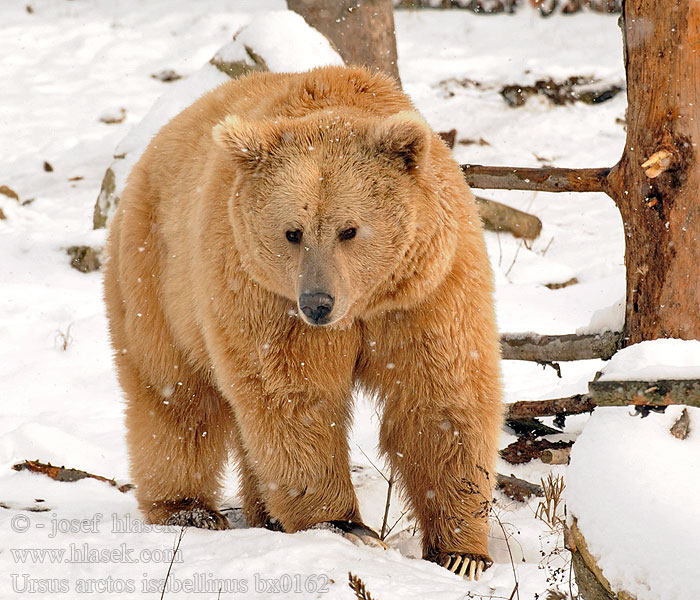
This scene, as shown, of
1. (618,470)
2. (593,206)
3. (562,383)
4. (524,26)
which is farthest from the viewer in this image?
(524,26)

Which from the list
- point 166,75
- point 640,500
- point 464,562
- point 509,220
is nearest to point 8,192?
point 166,75

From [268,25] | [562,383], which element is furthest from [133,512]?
[268,25]

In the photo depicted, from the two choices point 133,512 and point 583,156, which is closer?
point 133,512

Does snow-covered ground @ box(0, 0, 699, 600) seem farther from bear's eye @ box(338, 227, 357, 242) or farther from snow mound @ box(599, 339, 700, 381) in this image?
bear's eye @ box(338, 227, 357, 242)

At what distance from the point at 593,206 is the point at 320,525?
7959mm

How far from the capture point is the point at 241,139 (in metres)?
3.86

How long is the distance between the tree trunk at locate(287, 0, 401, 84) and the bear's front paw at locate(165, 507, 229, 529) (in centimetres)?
548

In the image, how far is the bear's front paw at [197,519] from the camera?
4836 millimetres

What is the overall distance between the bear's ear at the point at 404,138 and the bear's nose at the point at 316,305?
69 cm

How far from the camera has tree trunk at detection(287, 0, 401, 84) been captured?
360 inches

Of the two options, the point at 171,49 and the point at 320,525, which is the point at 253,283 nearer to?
the point at 320,525

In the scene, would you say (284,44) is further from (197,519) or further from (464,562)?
(464,562)

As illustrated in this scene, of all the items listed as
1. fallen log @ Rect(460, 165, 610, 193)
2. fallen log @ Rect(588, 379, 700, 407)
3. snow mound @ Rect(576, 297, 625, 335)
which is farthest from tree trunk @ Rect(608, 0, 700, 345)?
fallen log @ Rect(588, 379, 700, 407)

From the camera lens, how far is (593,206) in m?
11.2
